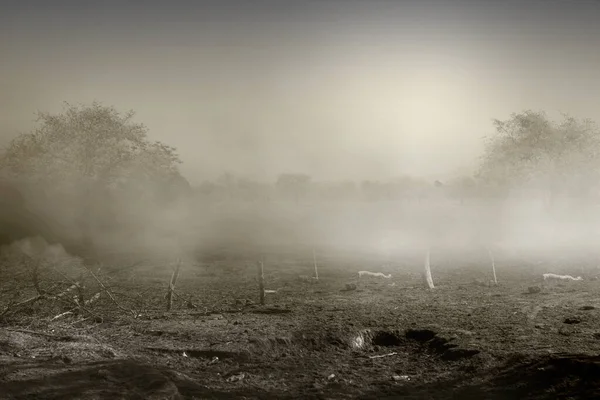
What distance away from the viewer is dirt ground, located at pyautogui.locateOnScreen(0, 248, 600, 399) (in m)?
7.91

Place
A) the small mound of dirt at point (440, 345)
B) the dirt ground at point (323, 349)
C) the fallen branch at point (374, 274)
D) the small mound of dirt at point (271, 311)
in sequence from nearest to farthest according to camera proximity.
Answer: the dirt ground at point (323, 349) < the small mound of dirt at point (440, 345) < the small mound of dirt at point (271, 311) < the fallen branch at point (374, 274)

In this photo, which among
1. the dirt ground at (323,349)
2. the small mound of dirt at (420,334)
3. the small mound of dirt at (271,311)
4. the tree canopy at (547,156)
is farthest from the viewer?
the tree canopy at (547,156)

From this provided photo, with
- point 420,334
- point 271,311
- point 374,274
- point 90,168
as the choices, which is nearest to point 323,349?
point 420,334

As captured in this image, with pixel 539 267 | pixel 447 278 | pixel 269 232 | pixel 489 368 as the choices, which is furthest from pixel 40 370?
pixel 269 232

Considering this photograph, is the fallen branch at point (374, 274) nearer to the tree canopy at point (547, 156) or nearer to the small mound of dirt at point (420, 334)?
the small mound of dirt at point (420, 334)

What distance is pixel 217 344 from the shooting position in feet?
35.2

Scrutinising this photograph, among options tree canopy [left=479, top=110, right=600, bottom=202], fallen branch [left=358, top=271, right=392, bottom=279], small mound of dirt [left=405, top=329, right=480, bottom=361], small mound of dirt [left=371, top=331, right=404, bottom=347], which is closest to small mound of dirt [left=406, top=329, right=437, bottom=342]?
small mound of dirt [left=405, top=329, right=480, bottom=361]

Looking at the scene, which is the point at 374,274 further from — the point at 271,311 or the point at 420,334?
the point at 420,334

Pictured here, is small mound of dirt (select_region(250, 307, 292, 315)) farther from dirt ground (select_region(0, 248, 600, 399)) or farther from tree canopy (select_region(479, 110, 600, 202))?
tree canopy (select_region(479, 110, 600, 202))

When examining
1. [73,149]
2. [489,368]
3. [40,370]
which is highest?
[73,149]

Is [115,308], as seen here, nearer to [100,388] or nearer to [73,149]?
[100,388]

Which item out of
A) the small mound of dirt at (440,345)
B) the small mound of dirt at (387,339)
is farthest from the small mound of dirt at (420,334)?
the small mound of dirt at (387,339)

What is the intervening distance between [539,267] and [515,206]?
25.5m

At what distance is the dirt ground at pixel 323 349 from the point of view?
7910 mm
